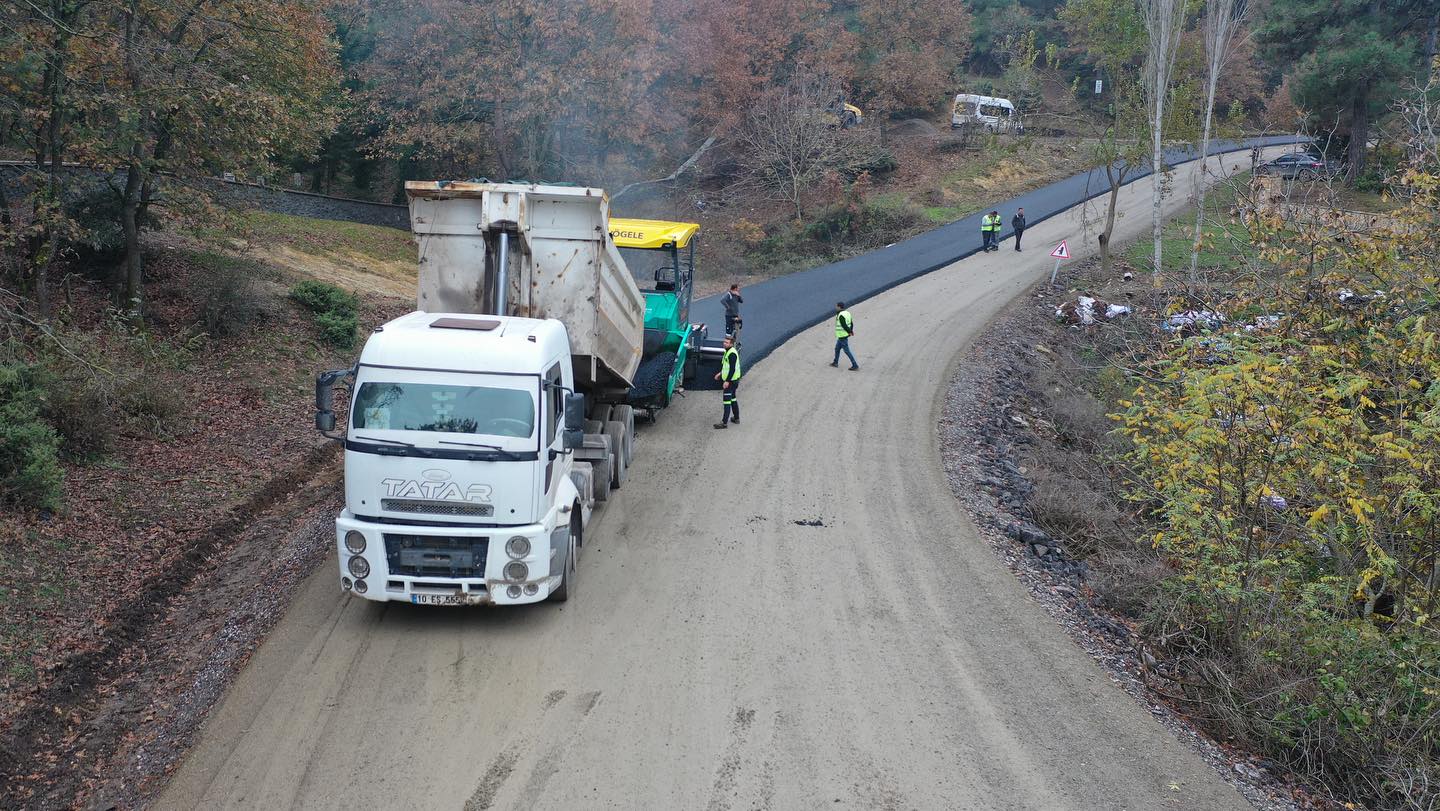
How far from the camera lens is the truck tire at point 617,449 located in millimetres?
12648

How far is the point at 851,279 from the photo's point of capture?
1110 inches

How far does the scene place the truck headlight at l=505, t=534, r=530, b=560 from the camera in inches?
340

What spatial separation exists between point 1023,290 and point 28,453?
74.7 feet

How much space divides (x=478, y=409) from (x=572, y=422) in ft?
3.68

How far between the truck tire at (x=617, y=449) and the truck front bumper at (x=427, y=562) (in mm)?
3993

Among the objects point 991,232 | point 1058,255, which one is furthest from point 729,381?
point 991,232

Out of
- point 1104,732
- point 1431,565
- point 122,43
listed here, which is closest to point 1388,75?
point 1431,565

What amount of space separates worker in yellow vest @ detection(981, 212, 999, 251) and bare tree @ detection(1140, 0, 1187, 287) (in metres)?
5.87

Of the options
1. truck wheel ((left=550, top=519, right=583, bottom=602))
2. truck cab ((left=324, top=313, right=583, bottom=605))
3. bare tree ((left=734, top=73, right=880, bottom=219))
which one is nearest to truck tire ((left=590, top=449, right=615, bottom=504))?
truck wheel ((left=550, top=519, right=583, bottom=602))

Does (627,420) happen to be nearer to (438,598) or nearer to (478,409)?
(478,409)

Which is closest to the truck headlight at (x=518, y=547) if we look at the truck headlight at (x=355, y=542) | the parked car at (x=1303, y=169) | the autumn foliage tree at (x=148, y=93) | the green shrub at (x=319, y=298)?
the truck headlight at (x=355, y=542)

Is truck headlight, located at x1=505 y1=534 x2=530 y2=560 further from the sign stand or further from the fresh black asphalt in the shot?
the sign stand

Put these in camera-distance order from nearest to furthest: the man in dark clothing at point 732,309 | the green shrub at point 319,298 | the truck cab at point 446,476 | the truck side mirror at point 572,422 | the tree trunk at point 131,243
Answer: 1. the truck cab at point 446,476
2. the truck side mirror at point 572,422
3. the tree trunk at point 131,243
4. the man in dark clothing at point 732,309
5. the green shrub at point 319,298

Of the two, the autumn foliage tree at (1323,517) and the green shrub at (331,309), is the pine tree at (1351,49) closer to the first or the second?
the autumn foliage tree at (1323,517)
